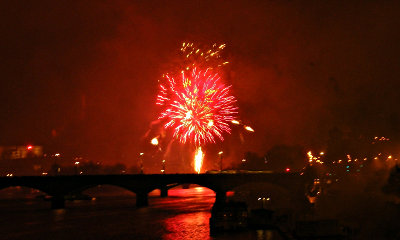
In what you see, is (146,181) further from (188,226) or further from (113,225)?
(188,226)

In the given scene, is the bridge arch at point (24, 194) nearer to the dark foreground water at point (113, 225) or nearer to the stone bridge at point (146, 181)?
the stone bridge at point (146, 181)

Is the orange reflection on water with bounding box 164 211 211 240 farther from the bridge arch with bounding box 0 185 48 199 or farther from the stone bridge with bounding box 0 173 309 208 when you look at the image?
the bridge arch with bounding box 0 185 48 199

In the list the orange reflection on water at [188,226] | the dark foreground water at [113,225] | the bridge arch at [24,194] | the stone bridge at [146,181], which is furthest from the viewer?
the bridge arch at [24,194]

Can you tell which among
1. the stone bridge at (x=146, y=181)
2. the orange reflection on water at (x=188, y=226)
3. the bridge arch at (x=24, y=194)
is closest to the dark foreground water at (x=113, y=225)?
the orange reflection on water at (x=188, y=226)

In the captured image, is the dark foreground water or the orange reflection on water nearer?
the orange reflection on water

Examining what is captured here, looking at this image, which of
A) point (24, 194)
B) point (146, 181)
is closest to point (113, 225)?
point (146, 181)

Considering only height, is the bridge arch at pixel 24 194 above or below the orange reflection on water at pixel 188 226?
above

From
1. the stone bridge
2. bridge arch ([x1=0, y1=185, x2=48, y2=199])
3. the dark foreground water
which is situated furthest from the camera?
bridge arch ([x1=0, y1=185, x2=48, y2=199])

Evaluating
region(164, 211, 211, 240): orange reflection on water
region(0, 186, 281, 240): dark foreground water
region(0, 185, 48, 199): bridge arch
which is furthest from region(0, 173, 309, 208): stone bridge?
region(0, 185, 48, 199): bridge arch

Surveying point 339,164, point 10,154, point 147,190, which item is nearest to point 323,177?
point 339,164

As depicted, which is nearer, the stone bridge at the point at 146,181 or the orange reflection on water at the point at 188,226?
the orange reflection on water at the point at 188,226
